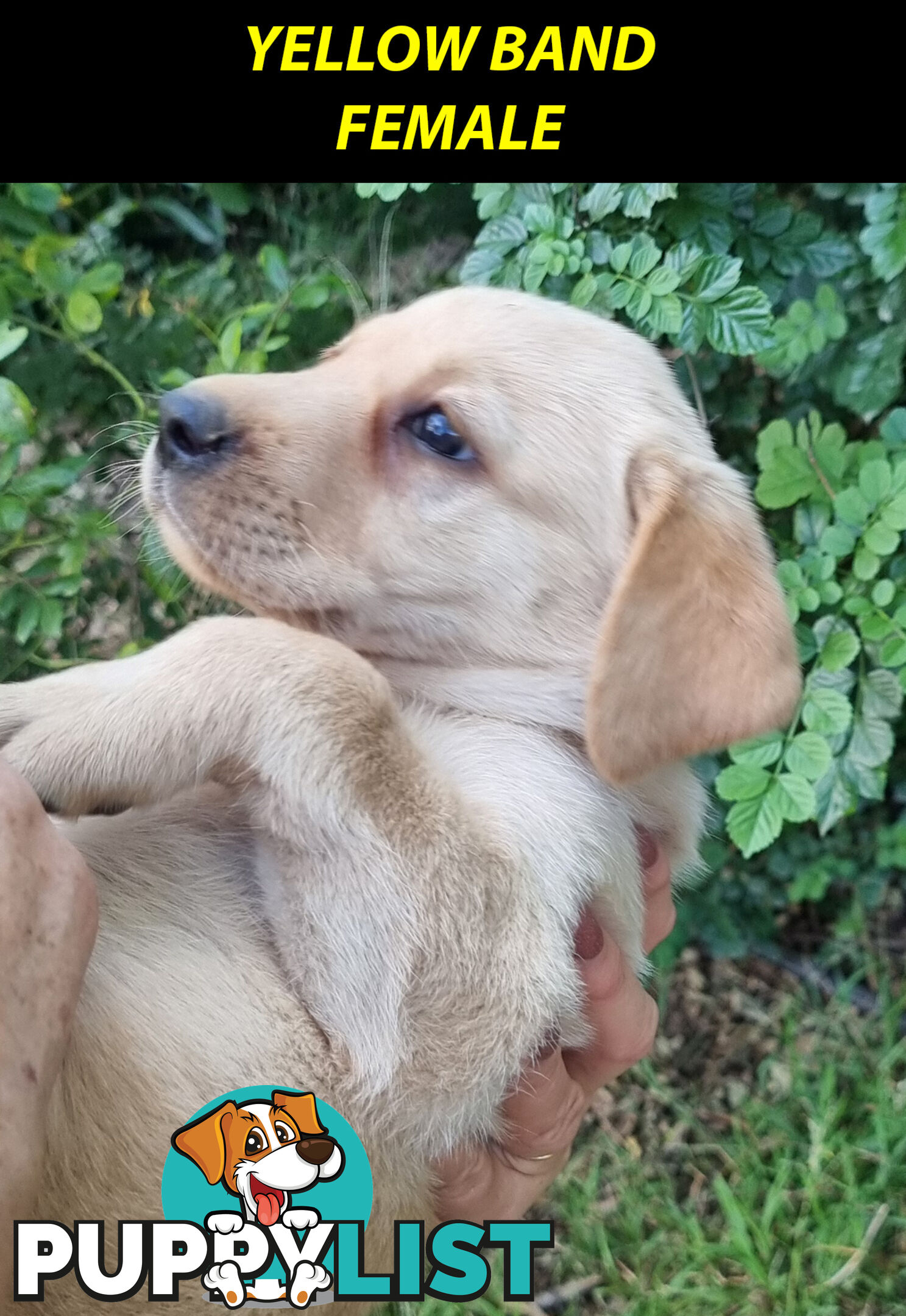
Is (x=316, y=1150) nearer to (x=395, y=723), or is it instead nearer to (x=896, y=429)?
(x=395, y=723)

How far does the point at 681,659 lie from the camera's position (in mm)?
1588

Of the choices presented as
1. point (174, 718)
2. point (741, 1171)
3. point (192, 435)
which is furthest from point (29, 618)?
point (741, 1171)

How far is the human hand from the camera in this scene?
1792 mm

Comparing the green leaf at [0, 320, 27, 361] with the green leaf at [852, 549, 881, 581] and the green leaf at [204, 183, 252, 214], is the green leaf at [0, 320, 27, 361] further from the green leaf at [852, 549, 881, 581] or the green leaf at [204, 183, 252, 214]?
the green leaf at [852, 549, 881, 581]

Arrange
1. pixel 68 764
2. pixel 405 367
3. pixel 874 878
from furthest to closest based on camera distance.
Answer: pixel 874 878 → pixel 405 367 → pixel 68 764

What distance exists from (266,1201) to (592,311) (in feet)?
5.92

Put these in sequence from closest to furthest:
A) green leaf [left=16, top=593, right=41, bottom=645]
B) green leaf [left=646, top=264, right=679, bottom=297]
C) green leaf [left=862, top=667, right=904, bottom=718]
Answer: green leaf [left=646, top=264, right=679, bottom=297], green leaf [left=16, top=593, right=41, bottom=645], green leaf [left=862, top=667, right=904, bottom=718]

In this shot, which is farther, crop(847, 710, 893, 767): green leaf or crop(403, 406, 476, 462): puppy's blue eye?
crop(847, 710, 893, 767): green leaf

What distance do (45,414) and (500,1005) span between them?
183 cm

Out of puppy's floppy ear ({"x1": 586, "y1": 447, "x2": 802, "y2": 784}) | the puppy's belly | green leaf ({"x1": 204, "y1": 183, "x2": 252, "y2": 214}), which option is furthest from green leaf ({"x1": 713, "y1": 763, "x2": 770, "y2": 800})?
green leaf ({"x1": 204, "y1": 183, "x2": 252, "y2": 214})

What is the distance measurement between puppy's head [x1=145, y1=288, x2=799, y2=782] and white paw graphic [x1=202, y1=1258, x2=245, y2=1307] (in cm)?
85

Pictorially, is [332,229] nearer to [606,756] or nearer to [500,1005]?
[606,756]

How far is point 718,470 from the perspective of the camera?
1878mm
